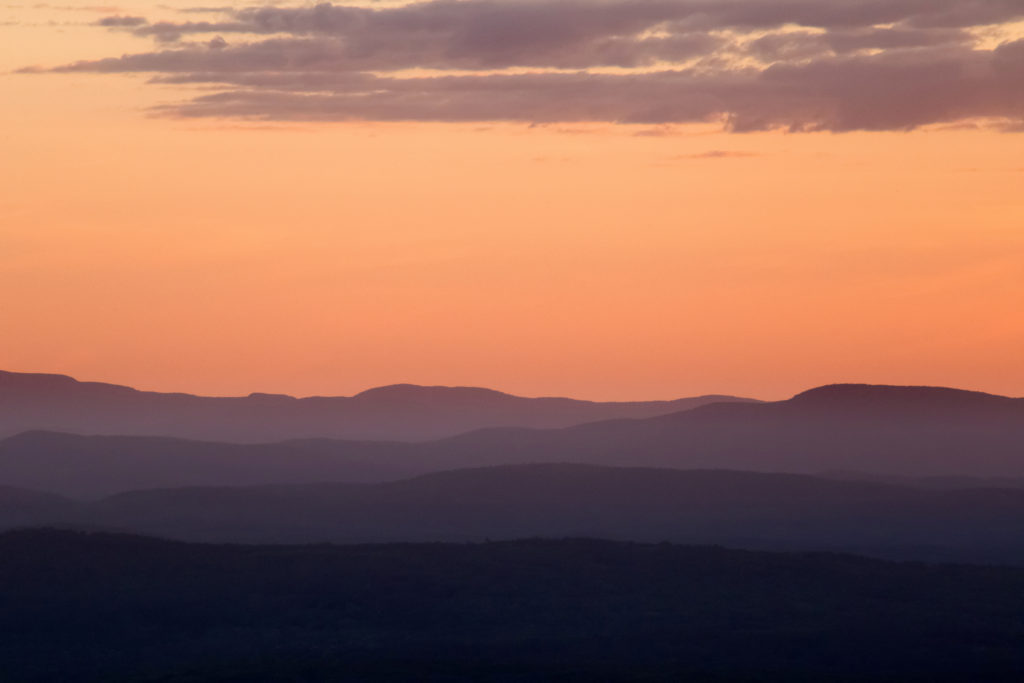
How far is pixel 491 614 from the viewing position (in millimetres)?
68250

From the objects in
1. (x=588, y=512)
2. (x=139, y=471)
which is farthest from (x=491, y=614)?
(x=139, y=471)

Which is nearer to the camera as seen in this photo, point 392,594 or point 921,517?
point 392,594

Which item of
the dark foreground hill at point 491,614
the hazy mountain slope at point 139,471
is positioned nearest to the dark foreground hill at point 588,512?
the dark foreground hill at point 491,614

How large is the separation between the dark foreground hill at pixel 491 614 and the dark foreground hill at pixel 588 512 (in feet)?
101

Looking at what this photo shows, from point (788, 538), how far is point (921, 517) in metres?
19.7

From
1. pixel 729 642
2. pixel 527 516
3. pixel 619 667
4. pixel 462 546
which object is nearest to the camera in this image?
pixel 619 667

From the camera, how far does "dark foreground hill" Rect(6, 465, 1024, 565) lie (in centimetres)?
11612

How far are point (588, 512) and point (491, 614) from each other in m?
62.0

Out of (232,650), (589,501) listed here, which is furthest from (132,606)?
(589,501)

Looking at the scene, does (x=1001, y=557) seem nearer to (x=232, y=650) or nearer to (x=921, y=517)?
(x=921, y=517)

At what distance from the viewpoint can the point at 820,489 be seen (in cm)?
14262

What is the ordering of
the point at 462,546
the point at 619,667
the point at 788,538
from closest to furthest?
the point at 619,667, the point at 462,546, the point at 788,538

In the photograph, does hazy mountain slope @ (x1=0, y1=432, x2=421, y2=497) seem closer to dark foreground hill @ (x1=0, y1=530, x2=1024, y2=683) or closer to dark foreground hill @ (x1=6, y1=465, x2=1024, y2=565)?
dark foreground hill @ (x1=6, y1=465, x2=1024, y2=565)

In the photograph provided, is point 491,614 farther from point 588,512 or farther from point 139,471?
point 139,471
